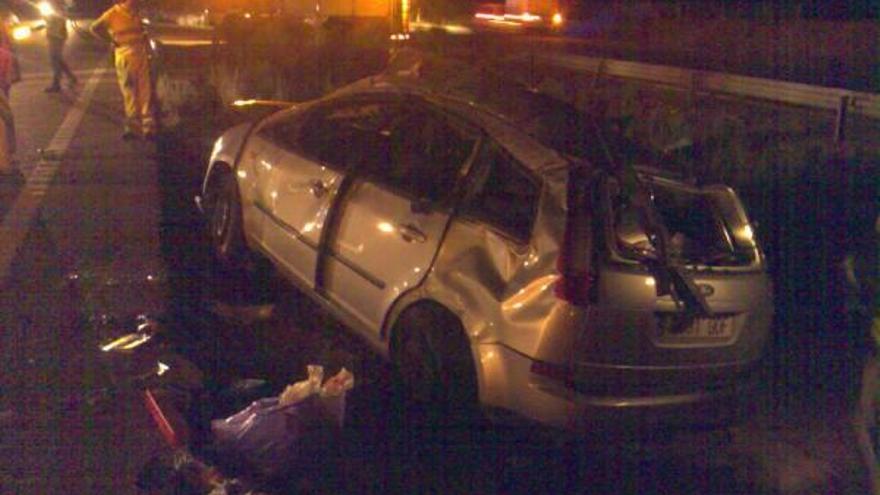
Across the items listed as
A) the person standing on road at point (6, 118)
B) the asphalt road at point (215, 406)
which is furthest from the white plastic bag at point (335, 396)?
the person standing on road at point (6, 118)

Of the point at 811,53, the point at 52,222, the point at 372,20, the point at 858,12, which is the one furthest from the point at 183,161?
the point at 858,12

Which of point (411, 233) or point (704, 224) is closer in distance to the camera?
point (704, 224)

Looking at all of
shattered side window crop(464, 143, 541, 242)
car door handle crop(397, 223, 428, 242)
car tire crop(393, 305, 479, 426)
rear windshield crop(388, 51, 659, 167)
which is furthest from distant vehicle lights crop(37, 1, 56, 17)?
shattered side window crop(464, 143, 541, 242)

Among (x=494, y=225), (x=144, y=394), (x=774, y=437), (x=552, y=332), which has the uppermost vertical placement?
(x=494, y=225)

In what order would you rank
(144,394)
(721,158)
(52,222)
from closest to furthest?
(144,394), (52,222), (721,158)

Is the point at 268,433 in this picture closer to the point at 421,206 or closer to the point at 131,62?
the point at 421,206

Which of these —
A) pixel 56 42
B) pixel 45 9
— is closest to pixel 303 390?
pixel 56 42

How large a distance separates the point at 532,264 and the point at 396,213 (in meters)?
0.96

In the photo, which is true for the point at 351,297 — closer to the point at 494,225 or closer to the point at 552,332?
the point at 494,225

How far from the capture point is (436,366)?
15.5 ft

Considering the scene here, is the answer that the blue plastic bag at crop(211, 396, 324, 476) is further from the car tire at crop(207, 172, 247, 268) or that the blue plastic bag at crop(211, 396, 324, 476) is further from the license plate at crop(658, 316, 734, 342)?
the car tire at crop(207, 172, 247, 268)

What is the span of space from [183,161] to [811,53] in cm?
1347

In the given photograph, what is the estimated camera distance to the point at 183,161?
10383mm

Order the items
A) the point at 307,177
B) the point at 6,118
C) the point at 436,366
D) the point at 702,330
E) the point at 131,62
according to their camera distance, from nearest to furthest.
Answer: the point at 702,330
the point at 436,366
the point at 307,177
the point at 6,118
the point at 131,62
